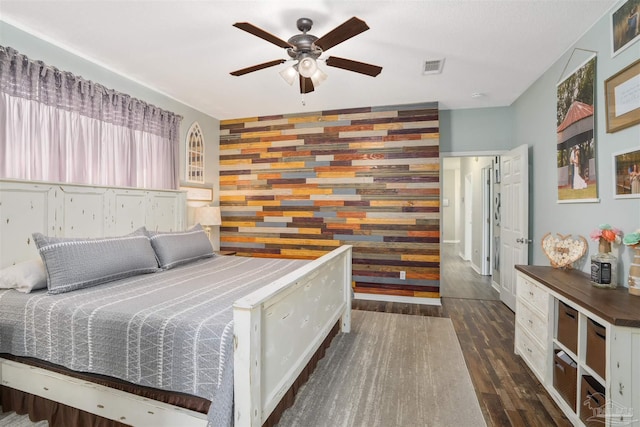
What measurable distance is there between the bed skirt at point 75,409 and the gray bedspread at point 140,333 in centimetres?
6

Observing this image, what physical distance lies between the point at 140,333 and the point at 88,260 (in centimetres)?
92

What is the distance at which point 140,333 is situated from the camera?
1498 mm

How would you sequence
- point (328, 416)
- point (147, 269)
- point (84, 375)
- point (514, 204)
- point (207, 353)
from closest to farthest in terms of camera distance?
point (207, 353), point (84, 375), point (328, 416), point (147, 269), point (514, 204)

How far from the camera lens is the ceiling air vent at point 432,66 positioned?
3027mm

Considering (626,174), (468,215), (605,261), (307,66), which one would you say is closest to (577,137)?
(626,174)

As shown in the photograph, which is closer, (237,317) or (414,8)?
(237,317)

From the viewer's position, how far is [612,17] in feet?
7.15

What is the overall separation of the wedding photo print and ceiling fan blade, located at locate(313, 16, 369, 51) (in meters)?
1.91

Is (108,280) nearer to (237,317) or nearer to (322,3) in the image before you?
(237,317)

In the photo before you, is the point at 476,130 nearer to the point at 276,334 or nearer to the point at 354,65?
the point at 354,65

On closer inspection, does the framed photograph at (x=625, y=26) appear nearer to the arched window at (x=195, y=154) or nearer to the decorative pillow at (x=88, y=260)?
the decorative pillow at (x=88, y=260)

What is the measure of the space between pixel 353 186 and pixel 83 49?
3330 mm

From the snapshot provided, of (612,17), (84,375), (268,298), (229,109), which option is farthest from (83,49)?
(612,17)

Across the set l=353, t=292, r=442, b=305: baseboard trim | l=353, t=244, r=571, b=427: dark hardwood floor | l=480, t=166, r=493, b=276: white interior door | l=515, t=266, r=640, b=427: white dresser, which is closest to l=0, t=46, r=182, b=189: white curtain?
l=353, t=292, r=442, b=305: baseboard trim
